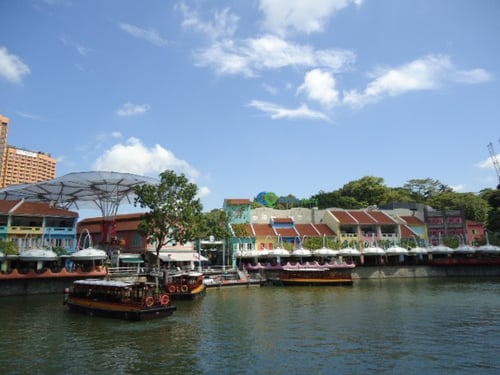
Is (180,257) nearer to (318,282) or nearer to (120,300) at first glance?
(318,282)

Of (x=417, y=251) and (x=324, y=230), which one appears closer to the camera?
(x=417, y=251)

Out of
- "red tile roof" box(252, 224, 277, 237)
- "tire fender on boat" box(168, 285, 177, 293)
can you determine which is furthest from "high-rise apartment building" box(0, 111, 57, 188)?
"tire fender on boat" box(168, 285, 177, 293)

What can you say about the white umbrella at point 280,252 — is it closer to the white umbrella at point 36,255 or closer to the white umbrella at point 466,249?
the white umbrella at point 466,249

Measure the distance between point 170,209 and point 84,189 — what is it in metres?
17.5

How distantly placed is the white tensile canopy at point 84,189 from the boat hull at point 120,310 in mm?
22285

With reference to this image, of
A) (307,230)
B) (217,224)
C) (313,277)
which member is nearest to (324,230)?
(307,230)

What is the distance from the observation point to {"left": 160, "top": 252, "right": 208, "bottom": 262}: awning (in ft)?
179

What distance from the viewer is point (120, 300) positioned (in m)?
28.3

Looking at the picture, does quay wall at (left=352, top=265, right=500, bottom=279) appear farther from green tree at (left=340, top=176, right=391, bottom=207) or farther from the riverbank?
green tree at (left=340, top=176, right=391, bottom=207)

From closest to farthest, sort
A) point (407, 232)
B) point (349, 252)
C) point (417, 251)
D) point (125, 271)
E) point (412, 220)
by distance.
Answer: point (125, 271)
point (349, 252)
point (417, 251)
point (407, 232)
point (412, 220)

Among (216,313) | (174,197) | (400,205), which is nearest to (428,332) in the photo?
(216,313)

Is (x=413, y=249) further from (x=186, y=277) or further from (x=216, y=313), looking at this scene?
(x=216, y=313)

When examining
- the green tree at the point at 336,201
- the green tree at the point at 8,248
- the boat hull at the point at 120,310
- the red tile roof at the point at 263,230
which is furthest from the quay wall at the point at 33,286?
the green tree at the point at 336,201

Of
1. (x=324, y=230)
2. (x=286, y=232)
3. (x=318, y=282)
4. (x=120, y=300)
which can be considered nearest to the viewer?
(x=120, y=300)
